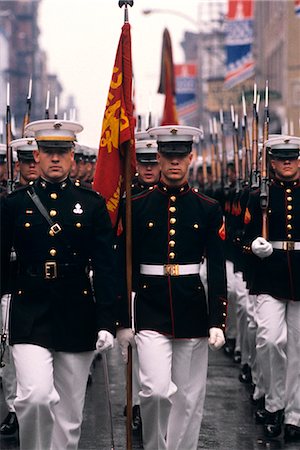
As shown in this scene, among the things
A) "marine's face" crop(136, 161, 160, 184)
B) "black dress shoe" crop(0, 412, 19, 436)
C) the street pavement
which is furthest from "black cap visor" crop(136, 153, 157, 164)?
"black dress shoe" crop(0, 412, 19, 436)

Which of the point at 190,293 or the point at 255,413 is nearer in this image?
the point at 190,293

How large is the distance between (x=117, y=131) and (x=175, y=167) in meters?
0.58

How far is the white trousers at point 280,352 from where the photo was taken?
31.8ft

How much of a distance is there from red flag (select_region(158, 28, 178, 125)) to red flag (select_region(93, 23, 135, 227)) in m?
16.6

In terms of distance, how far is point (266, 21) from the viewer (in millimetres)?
69375

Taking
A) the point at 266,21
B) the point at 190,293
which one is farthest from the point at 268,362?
the point at 266,21

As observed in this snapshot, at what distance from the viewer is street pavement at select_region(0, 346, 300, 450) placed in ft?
30.5

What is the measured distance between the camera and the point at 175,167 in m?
8.18

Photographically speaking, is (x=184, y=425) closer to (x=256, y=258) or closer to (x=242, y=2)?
(x=256, y=258)

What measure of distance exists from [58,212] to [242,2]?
45.9 m

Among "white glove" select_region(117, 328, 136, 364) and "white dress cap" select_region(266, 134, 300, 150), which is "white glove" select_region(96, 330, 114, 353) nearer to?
"white glove" select_region(117, 328, 136, 364)

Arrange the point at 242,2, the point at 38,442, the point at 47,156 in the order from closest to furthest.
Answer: the point at 38,442 → the point at 47,156 → the point at 242,2

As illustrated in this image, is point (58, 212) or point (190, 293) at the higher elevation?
point (58, 212)

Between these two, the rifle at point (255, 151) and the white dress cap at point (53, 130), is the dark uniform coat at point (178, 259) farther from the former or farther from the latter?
the rifle at point (255, 151)
